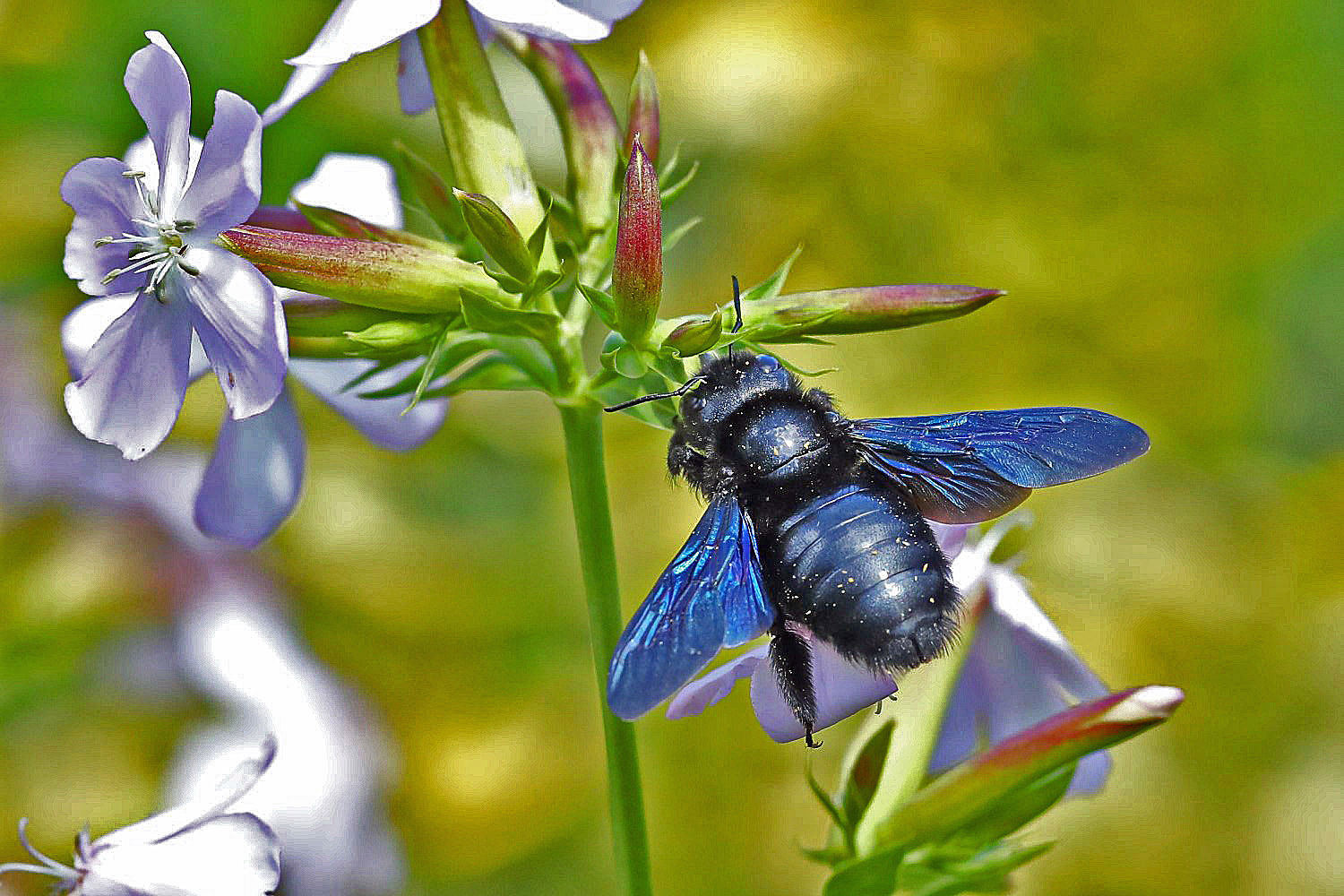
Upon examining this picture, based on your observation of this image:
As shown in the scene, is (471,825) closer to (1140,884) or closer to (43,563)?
(43,563)

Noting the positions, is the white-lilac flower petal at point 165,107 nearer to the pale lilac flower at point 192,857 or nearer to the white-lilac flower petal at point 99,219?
the white-lilac flower petal at point 99,219

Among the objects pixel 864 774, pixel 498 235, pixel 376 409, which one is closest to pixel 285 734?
pixel 376 409

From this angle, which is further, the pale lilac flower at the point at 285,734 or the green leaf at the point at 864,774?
the pale lilac flower at the point at 285,734

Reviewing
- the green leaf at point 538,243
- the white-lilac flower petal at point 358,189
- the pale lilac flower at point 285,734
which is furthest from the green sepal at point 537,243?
the pale lilac flower at point 285,734

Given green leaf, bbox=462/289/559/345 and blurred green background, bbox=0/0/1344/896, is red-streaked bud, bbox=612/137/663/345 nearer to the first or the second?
green leaf, bbox=462/289/559/345

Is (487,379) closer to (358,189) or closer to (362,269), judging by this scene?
(362,269)

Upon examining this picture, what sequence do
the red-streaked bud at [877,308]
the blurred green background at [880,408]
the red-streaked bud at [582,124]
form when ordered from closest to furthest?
the red-streaked bud at [877,308]
the red-streaked bud at [582,124]
the blurred green background at [880,408]
